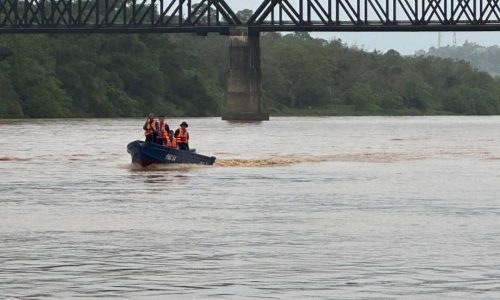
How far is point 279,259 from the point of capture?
84.3 ft

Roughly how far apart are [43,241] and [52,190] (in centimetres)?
1627

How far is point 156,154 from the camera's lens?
54562 mm

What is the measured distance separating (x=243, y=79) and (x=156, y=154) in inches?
4531

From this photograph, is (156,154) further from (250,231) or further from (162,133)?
(250,231)

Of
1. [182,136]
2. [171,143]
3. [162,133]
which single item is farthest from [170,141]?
[182,136]

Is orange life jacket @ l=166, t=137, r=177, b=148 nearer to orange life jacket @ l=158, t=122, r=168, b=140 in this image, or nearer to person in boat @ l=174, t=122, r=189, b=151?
orange life jacket @ l=158, t=122, r=168, b=140

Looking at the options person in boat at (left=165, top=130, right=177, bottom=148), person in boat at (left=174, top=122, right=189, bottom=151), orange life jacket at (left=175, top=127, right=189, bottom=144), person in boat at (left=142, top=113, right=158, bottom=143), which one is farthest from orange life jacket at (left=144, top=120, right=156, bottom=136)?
person in boat at (left=174, top=122, right=189, bottom=151)

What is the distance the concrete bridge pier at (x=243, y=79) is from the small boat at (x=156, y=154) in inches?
4427

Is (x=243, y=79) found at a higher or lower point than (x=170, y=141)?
lower

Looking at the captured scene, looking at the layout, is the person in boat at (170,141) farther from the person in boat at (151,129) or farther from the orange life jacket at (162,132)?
the person in boat at (151,129)

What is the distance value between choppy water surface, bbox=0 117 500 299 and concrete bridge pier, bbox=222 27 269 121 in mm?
106922

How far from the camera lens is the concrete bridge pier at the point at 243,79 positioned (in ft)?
554

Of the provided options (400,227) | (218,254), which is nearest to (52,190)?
(400,227)

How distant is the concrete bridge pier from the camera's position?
554 feet
